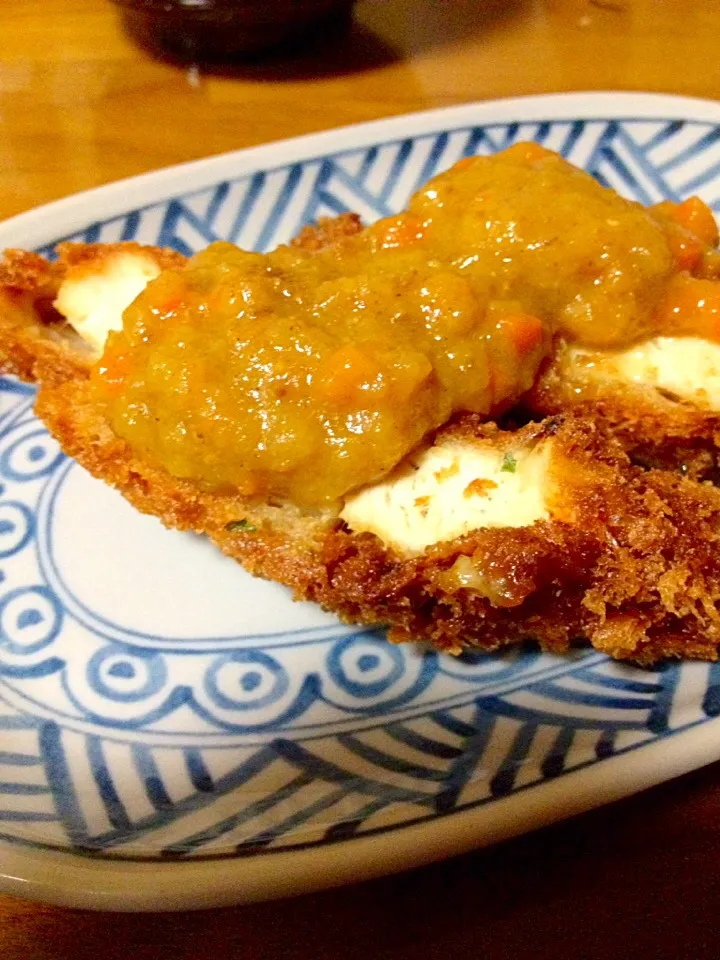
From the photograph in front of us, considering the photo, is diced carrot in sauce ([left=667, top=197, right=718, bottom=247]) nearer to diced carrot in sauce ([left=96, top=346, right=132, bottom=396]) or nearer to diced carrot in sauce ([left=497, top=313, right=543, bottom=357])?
diced carrot in sauce ([left=497, top=313, right=543, bottom=357])

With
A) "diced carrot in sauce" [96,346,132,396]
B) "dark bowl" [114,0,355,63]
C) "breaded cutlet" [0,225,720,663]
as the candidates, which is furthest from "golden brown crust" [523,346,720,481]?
"dark bowl" [114,0,355,63]

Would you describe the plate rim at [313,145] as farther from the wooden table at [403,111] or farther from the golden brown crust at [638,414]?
the golden brown crust at [638,414]

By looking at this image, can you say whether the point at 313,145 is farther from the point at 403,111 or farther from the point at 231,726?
the point at 231,726

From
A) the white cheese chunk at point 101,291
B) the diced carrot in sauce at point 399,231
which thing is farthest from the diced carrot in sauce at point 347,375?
the white cheese chunk at point 101,291

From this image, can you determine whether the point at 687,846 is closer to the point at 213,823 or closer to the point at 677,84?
the point at 213,823

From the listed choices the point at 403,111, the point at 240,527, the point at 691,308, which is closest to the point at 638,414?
the point at 691,308
